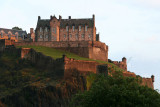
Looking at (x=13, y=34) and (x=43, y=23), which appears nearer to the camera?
(x=43, y=23)

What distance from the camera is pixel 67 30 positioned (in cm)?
9238

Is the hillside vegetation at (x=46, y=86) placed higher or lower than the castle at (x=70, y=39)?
lower

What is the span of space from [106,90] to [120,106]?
2.96m

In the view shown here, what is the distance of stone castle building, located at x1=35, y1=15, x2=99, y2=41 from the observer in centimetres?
9112

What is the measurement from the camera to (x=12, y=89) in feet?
226

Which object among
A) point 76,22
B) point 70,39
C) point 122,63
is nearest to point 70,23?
point 76,22

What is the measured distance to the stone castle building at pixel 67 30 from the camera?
299 feet

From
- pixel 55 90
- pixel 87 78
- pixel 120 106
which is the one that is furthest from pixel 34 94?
pixel 120 106

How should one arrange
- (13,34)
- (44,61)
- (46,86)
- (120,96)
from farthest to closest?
1. (13,34)
2. (44,61)
3. (46,86)
4. (120,96)

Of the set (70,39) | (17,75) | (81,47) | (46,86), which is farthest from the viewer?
(70,39)

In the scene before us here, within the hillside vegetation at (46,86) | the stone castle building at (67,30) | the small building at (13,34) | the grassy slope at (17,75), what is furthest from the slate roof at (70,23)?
the grassy slope at (17,75)

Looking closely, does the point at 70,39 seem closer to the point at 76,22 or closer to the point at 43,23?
the point at 76,22

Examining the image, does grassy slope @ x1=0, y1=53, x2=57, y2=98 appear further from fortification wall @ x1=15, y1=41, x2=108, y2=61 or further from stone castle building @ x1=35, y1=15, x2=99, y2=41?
stone castle building @ x1=35, y1=15, x2=99, y2=41

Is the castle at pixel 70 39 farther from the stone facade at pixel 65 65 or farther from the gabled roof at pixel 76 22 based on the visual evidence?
Result: the stone facade at pixel 65 65
